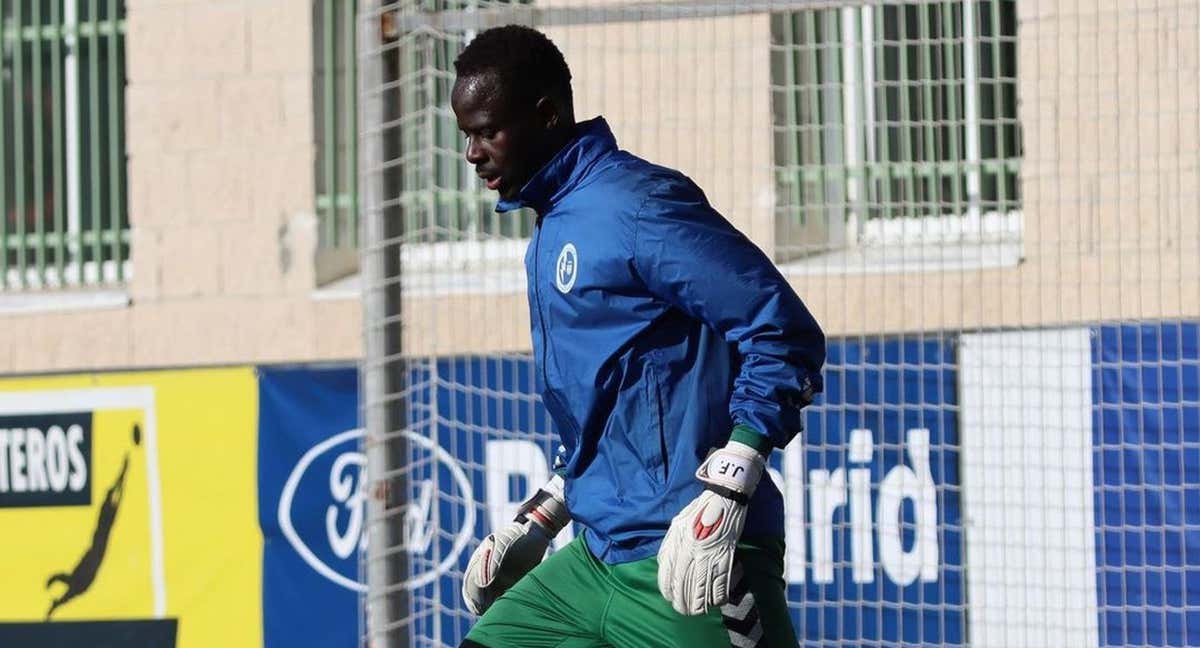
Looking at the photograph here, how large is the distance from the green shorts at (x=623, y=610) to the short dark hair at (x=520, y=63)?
0.87m

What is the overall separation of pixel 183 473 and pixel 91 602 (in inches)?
27.0

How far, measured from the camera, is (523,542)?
435cm

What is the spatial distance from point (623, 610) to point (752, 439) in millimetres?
452

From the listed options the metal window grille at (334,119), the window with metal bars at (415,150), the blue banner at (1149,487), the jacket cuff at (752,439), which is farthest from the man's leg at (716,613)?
the metal window grille at (334,119)

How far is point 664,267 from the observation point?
12.1 ft

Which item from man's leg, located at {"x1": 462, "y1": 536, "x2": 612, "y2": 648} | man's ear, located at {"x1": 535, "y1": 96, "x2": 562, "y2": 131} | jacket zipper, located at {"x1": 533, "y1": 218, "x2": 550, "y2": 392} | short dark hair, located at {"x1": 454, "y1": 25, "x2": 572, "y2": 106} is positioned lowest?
man's leg, located at {"x1": 462, "y1": 536, "x2": 612, "y2": 648}

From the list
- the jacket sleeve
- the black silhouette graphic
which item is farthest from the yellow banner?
the jacket sleeve

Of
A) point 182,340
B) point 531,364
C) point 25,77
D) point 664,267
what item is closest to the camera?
point 664,267

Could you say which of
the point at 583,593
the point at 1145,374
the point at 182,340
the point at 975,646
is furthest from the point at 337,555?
the point at 583,593

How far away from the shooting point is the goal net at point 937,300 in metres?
7.29

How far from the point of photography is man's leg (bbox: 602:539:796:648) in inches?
146

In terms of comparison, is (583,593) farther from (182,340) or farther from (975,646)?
(182,340)

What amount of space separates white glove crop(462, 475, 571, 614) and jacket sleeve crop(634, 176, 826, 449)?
2.50 ft

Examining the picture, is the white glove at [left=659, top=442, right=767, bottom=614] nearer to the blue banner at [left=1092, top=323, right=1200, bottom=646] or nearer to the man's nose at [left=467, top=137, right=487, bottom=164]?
the man's nose at [left=467, top=137, right=487, bottom=164]
